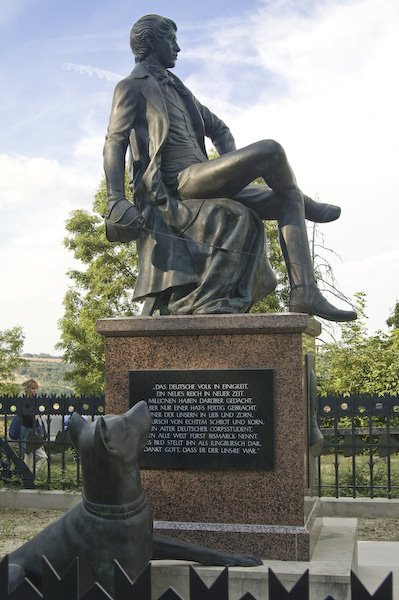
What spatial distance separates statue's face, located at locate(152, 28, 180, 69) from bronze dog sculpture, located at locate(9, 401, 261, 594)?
323 cm

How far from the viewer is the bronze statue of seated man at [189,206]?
5703 mm

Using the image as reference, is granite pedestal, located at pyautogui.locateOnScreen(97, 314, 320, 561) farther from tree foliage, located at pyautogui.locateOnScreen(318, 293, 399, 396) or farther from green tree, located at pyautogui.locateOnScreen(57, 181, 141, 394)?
green tree, located at pyautogui.locateOnScreen(57, 181, 141, 394)

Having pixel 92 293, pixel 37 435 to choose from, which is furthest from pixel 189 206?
pixel 92 293

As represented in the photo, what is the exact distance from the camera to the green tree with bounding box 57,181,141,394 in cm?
2505

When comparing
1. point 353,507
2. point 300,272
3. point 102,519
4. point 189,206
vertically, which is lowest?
point 353,507

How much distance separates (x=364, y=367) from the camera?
15.2 metres

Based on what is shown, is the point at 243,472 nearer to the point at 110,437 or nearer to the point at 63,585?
the point at 110,437

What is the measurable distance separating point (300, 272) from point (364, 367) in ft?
32.2

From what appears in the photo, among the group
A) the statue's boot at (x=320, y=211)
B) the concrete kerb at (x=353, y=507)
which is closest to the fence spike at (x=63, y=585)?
the statue's boot at (x=320, y=211)

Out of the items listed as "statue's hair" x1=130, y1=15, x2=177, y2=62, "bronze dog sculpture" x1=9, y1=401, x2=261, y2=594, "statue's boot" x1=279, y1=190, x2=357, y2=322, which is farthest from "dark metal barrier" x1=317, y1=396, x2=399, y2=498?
"statue's hair" x1=130, y1=15, x2=177, y2=62

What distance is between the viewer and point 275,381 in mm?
5266

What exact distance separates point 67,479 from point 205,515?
520 cm

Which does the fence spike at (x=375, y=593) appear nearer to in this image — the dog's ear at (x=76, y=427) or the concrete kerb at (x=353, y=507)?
the dog's ear at (x=76, y=427)

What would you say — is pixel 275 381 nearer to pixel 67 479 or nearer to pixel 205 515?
pixel 205 515
